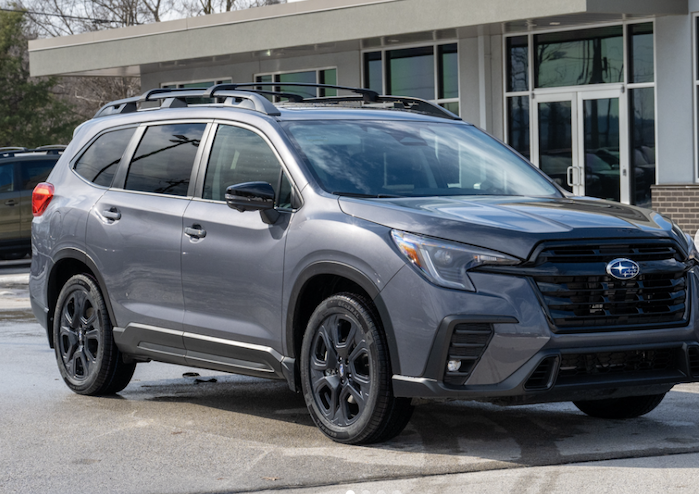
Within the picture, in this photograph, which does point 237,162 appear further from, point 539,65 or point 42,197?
point 539,65

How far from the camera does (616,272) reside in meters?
5.62

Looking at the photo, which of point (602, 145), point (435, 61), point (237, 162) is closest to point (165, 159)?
point (237, 162)

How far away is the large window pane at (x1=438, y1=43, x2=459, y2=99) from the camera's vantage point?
923 inches

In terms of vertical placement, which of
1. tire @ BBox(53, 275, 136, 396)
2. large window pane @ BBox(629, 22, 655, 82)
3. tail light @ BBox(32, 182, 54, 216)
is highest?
large window pane @ BBox(629, 22, 655, 82)

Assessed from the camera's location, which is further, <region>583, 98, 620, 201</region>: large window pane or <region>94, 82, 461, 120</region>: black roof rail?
<region>583, 98, 620, 201</region>: large window pane

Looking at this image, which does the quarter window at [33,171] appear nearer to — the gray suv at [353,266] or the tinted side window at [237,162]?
the gray suv at [353,266]

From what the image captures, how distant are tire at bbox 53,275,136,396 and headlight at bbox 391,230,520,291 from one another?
2865 millimetres

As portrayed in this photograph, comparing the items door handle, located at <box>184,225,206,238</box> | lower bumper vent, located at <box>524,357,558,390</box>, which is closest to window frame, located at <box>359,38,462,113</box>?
door handle, located at <box>184,225,206,238</box>

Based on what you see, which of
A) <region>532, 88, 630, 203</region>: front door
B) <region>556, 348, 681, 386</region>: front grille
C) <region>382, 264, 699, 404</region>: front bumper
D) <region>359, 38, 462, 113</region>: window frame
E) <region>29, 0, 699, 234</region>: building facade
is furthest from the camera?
<region>359, 38, 462, 113</region>: window frame

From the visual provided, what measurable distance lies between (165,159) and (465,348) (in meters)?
2.82

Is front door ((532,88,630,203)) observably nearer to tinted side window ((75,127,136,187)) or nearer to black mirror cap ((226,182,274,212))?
tinted side window ((75,127,136,187))

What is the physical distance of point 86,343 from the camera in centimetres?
787

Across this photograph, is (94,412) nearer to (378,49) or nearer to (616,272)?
(616,272)

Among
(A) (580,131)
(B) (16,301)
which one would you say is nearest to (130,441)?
(B) (16,301)
